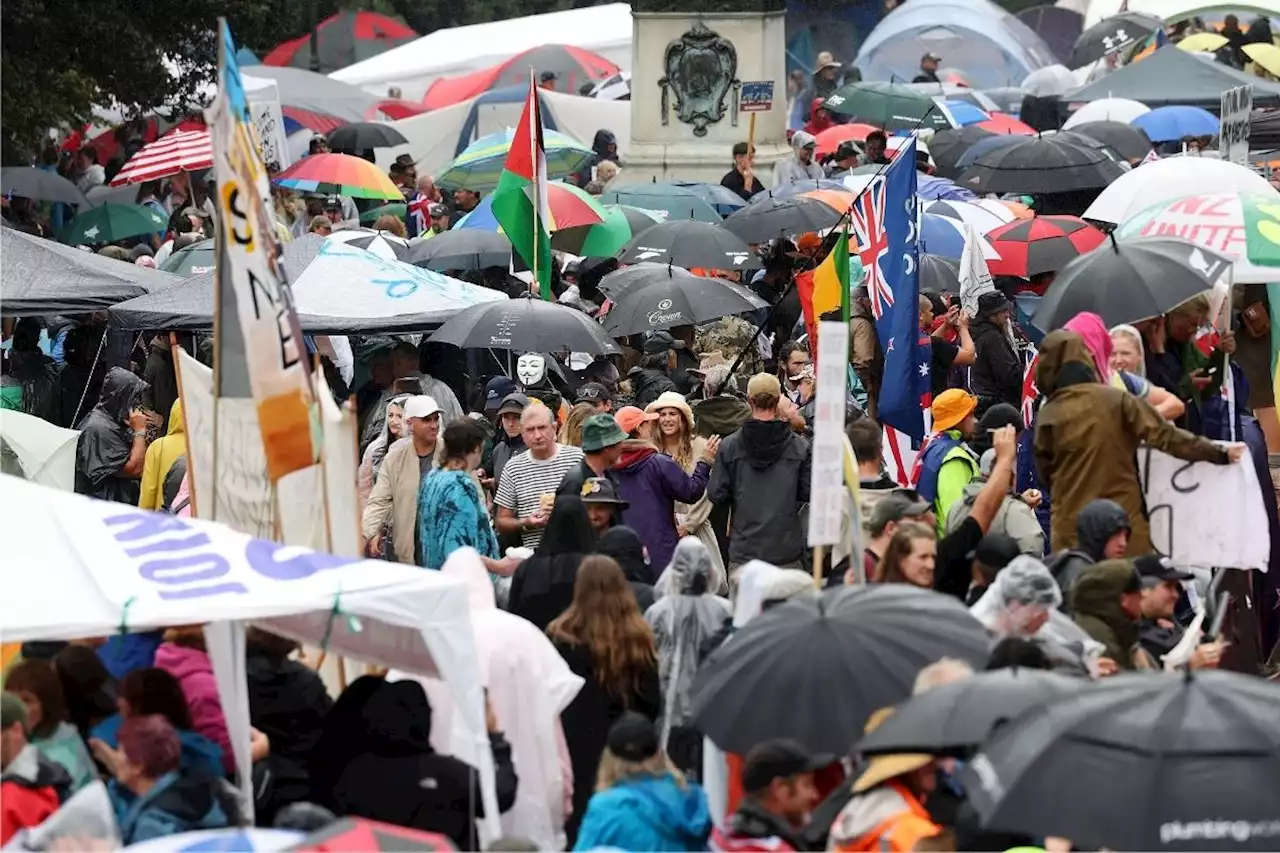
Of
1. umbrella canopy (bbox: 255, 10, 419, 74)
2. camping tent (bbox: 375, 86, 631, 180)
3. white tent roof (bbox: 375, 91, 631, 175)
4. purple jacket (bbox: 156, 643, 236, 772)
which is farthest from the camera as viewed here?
umbrella canopy (bbox: 255, 10, 419, 74)

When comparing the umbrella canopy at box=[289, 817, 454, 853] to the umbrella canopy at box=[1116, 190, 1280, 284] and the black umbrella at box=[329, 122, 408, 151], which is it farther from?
the black umbrella at box=[329, 122, 408, 151]

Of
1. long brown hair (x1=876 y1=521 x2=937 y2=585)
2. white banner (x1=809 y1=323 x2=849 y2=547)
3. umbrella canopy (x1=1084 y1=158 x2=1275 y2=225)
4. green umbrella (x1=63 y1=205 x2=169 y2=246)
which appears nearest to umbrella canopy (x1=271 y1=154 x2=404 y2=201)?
green umbrella (x1=63 y1=205 x2=169 y2=246)

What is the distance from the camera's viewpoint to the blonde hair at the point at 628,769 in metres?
7.22

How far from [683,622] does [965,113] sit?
73.8 ft

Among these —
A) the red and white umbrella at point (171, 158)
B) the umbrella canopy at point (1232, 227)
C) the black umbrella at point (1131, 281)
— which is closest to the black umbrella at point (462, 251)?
the red and white umbrella at point (171, 158)

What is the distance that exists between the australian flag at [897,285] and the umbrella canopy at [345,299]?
248cm

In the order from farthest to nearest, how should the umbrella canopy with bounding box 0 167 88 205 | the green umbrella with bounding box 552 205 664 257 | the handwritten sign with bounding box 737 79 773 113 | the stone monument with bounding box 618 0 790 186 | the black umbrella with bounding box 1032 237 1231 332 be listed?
the stone monument with bounding box 618 0 790 186 < the handwritten sign with bounding box 737 79 773 113 < the umbrella canopy with bounding box 0 167 88 205 < the green umbrella with bounding box 552 205 664 257 < the black umbrella with bounding box 1032 237 1231 332

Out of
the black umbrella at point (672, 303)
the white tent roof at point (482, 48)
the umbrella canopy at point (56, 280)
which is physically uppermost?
the white tent roof at point (482, 48)

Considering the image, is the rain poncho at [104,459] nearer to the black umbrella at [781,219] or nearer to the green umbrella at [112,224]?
the black umbrella at [781,219]

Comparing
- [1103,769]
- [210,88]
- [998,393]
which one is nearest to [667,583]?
[1103,769]

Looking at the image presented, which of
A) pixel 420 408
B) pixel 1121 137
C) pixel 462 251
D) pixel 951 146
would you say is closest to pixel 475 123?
pixel 951 146

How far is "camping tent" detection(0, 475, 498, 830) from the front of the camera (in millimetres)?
7414

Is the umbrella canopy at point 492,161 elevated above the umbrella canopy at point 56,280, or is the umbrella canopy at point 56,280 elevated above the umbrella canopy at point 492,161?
the umbrella canopy at point 492,161

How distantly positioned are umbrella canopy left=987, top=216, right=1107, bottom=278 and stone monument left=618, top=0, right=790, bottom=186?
10054 mm
